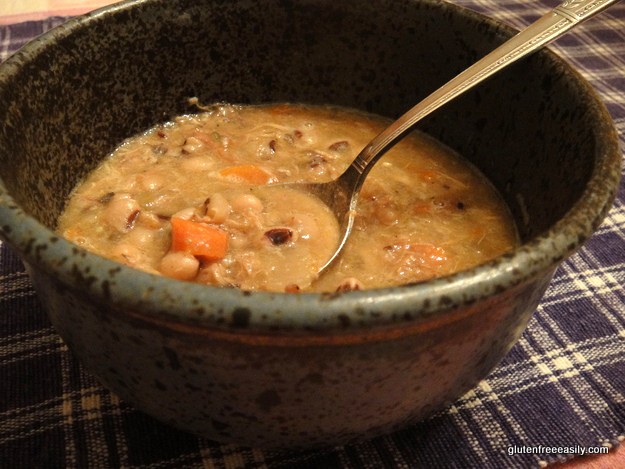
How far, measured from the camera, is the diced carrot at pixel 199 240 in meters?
1.27

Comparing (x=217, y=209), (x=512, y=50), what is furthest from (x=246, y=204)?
(x=512, y=50)

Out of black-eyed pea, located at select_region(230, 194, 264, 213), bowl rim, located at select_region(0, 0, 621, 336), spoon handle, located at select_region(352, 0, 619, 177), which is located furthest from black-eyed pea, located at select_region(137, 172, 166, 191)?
bowl rim, located at select_region(0, 0, 621, 336)

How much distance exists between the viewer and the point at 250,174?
5.21ft

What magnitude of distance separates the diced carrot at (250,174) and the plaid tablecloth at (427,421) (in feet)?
1.76

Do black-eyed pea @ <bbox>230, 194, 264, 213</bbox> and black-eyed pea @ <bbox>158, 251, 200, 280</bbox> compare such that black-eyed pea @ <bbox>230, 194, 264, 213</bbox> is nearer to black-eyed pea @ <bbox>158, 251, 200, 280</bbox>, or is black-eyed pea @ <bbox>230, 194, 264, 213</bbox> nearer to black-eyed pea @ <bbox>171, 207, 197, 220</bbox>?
black-eyed pea @ <bbox>171, 207, 197, 220</bbox>

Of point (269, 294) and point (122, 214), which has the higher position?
point (269, 294)

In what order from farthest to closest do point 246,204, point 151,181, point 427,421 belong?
point 151,181 → point 246,204 → point 427,421

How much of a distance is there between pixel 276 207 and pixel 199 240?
0.78 ft

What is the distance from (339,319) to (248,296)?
0.11 meters

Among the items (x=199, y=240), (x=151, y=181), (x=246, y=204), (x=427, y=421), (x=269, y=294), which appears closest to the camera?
(x=269, y=294)

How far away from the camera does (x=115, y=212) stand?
1.40 metres

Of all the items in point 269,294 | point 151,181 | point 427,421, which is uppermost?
point 269,294

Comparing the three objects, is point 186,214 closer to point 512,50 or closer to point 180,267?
point 180,267

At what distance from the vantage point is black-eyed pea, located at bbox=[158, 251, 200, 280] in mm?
1214
